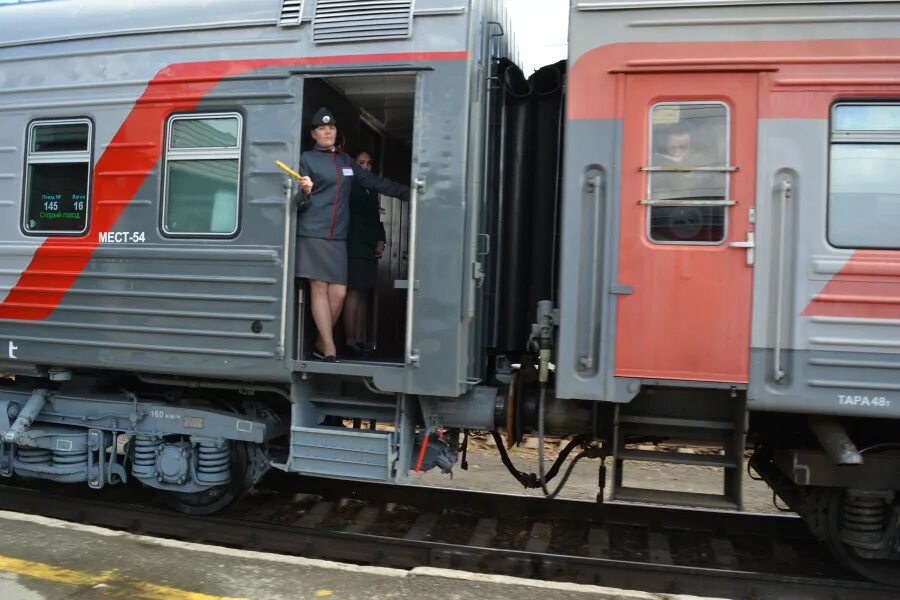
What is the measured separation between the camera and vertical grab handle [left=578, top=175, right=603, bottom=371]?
3.90m

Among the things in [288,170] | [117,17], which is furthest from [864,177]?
[117,17]

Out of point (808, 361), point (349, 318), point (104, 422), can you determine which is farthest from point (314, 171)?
point (808, 361)

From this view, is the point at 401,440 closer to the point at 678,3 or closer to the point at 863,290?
the point at 863,290

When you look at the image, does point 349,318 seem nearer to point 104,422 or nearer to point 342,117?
point 342,117

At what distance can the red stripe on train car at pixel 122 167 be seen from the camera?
178 inches

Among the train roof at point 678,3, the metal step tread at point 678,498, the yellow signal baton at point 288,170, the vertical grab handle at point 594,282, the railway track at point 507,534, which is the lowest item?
the railway track at point 507,534

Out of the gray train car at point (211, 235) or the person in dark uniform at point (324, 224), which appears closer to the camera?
the gray train car at point (211, 235)

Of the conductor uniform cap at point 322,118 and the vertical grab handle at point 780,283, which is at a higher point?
the conductor uniform cap at point 322,118

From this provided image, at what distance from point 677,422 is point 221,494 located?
3.47m

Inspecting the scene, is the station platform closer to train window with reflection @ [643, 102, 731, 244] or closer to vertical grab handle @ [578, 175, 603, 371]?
vertical grab handle @ [578, 175, 603, 371]

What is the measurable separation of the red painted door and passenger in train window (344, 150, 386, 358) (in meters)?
2.15

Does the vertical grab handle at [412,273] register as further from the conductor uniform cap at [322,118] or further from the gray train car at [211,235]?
the conductor uniform cap at [322,118]

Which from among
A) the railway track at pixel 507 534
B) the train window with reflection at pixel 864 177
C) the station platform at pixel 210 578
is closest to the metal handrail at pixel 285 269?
the station platform at pixel 210 578

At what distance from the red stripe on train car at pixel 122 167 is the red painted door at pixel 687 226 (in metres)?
1.86
